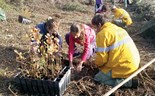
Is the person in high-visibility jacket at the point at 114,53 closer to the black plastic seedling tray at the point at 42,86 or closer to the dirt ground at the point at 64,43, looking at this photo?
the dirt ground at the point at 64,43

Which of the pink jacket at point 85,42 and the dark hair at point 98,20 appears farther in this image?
the pink jacket at point 85,42

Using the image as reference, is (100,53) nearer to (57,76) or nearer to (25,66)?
(57,76)

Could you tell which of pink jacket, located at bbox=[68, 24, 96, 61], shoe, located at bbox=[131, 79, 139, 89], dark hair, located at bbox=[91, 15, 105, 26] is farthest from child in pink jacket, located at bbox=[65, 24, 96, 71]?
shoe, located at bbox=[131, 79, 139, 89]

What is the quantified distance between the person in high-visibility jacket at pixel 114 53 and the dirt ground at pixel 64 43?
0.78 feet

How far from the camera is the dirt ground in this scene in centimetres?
495

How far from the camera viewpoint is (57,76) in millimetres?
4676

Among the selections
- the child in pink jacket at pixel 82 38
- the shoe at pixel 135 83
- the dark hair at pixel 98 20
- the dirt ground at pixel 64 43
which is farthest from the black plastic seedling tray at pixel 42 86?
the shoe at pixel 135 83

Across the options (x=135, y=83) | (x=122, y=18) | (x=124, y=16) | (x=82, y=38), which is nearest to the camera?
(x=135, y=83)

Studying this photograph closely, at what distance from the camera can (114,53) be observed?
483 centimetres

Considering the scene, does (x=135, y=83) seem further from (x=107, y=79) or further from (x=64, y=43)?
(x=64, y=43)

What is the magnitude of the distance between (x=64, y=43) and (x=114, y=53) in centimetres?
262

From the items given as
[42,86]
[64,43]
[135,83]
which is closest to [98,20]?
[135,83]

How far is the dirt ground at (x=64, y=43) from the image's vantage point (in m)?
4.95

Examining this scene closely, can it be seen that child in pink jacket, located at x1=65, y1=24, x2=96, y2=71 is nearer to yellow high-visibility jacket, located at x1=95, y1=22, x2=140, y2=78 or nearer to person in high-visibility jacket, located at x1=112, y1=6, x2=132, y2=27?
yellow high-visibility jacket, located at x1=95, y1=22, x2=140, y2=78
